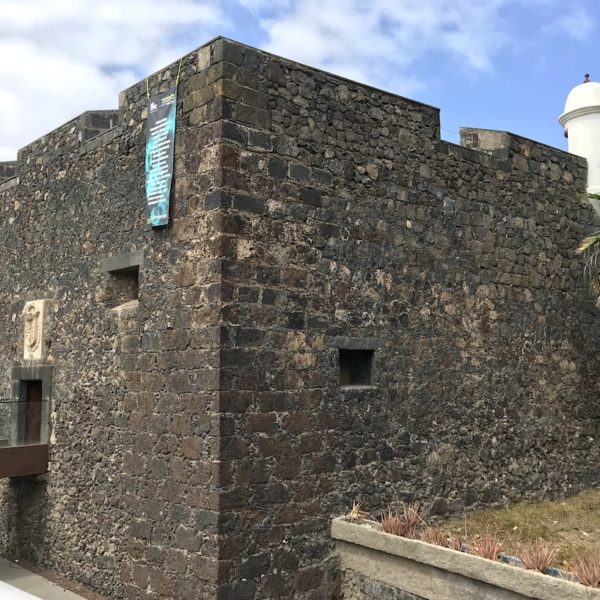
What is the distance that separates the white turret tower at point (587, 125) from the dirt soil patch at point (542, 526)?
4552 mm

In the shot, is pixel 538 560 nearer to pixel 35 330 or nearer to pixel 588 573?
pixel 588 573

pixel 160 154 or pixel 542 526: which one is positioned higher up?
pixel 160 154

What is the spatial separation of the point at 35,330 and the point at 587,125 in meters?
8.51

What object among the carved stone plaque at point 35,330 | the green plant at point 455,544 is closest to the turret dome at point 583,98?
the green plant at point 455,544

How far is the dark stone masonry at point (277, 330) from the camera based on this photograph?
19.6 feet

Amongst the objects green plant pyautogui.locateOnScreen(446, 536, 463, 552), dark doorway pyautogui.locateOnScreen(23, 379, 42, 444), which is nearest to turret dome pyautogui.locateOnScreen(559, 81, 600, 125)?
green plant pyautogui.locateOnScreen(446, 536, 463, 552)

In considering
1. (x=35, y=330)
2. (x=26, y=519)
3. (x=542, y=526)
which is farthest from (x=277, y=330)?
(x=26, y=519)

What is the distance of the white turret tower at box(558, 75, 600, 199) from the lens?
10.2 m

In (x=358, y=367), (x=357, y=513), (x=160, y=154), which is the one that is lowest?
(x=357, y=513)

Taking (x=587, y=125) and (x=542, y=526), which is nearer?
(x=542, y=526)

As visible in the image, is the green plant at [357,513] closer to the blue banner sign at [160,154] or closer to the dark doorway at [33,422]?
the blue banner sign at [160,154]

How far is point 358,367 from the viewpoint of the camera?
721 centimetres

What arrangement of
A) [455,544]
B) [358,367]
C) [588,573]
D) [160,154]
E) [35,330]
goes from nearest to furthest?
[588,573] < [455,544] < [160,154] < [358,367] < [35,330]

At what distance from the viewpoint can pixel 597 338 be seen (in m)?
10.2
